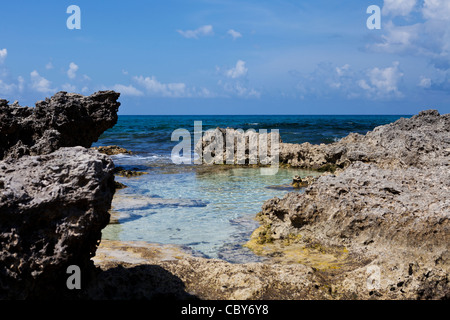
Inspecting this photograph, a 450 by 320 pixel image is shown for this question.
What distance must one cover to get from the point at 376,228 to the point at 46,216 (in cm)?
370

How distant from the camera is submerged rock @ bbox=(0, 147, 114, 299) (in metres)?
3.15

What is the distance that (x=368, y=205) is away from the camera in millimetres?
5328

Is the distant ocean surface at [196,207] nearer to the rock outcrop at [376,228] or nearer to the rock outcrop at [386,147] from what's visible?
the rock outcrop at [376,228]

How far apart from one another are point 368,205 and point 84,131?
7.21 meters

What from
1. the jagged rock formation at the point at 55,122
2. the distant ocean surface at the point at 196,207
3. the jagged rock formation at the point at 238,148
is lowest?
the distant ocean surface at the point at 196,207

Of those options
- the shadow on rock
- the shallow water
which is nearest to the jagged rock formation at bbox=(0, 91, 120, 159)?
the shallow water

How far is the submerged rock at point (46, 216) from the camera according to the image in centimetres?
315

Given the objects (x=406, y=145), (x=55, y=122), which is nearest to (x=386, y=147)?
(x=406, y=145)

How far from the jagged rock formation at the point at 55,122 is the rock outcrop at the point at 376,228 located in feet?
14.4

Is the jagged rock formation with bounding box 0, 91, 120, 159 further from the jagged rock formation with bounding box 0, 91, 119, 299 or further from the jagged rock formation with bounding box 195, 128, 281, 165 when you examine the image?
the jagged rock formation with bounding box 195, 128, 281, 165

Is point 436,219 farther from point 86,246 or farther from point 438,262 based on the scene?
point 86,246

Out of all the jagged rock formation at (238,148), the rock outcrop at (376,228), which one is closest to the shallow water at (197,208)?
the rock outcrop at (376,228)

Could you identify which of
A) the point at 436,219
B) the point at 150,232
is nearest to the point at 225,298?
the point at 436,219

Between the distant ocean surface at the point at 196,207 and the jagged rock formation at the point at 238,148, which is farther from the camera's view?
the jagged rock formation at the point at 238,148
